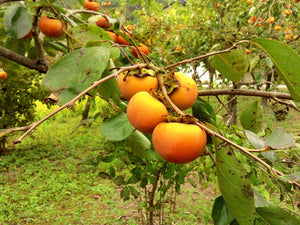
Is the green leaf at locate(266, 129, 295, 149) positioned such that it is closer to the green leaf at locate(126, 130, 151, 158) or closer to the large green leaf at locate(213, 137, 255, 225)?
the large green leaf at locate(213, 137, 255, 225)

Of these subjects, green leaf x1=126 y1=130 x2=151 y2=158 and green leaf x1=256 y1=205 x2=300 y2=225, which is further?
green leaf x1=126 y1=130 x2=151 y2=158

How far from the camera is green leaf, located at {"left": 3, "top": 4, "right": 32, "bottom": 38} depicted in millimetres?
923

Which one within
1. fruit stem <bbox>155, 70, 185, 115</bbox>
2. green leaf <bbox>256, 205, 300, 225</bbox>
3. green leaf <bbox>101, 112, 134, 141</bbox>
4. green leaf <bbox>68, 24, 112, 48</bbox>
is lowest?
green leaf <bbox>256, 205, 300, 225</bbox>

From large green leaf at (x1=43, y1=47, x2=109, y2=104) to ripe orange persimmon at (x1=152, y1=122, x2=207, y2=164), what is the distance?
0.17m

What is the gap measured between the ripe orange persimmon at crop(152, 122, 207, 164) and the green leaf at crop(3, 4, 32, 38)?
72 centimetres

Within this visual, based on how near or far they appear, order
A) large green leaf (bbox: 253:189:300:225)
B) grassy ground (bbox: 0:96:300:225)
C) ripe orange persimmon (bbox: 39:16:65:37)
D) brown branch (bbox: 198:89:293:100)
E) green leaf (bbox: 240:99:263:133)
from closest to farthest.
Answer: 1. large green leaf (bbox: 253:189:300:225)
2. brown branch (bbox: 198:89:293:100)
3. green leaf (bbox: 240:99:263:133)
4. ripe orange persimmon (bbox: 39:16:65:37)
5. grassy ground (bbox: 0:96:300:225)

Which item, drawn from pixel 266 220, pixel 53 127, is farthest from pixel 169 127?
pixel 53 127

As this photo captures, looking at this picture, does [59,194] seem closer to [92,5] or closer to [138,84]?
[92,5]

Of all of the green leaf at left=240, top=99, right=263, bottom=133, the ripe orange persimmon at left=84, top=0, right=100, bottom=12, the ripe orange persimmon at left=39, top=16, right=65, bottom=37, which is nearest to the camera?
the green leaf at left=240, top=99, right=263, bottom=133

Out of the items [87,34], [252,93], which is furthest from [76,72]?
[252,93]

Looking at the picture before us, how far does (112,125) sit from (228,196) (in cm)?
37

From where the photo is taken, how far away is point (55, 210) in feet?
9.70

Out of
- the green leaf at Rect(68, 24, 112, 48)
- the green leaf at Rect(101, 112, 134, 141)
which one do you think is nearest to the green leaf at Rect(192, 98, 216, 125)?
the green leaf at Rect(101, 112, 134, 141)

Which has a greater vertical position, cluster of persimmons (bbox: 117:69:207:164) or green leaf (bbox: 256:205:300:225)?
cluster of persimmons (bbox: 117:69:207:164)
